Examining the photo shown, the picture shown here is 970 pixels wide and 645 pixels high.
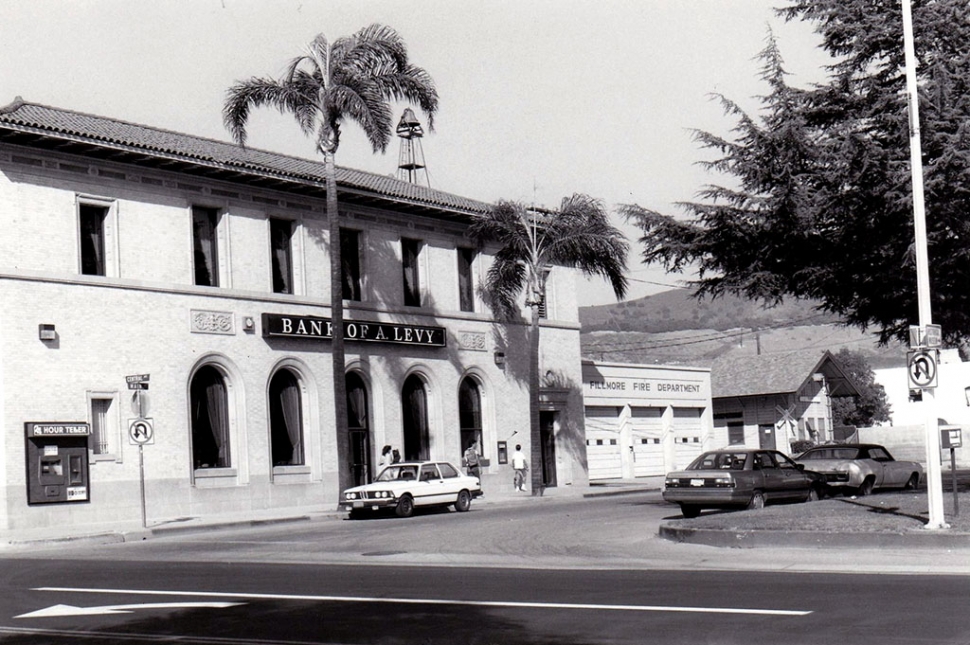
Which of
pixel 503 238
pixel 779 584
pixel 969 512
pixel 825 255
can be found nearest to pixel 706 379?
pixel 503 238

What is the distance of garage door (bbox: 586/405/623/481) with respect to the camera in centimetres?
4775

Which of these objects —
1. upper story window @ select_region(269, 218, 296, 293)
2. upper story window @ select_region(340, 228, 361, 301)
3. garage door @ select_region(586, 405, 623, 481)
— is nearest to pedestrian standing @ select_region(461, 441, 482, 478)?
upper story window @ select_region(340, 228, 361, 301)

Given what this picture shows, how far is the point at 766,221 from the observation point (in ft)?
77.8

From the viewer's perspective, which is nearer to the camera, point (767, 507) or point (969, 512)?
point (969, 512)

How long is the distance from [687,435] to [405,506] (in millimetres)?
28038

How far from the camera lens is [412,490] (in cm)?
2877

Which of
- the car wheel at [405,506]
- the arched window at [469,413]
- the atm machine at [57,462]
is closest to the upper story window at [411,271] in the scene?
the arched window at [469,413]

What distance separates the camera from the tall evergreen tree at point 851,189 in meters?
21.5

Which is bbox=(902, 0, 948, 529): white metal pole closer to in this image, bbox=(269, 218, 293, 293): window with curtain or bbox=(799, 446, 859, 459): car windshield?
bbox=(799, 446, 859, 459): car windshield

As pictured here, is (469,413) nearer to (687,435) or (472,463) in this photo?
(472,463)

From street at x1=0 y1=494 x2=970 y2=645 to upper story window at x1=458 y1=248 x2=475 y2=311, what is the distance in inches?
794

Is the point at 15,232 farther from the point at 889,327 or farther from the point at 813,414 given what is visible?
the point at 813,414

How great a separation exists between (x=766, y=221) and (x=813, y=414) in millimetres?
44912

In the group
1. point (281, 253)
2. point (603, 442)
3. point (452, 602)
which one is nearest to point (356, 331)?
point (281, 253)
